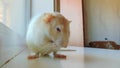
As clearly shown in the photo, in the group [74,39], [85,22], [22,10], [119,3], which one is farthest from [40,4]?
[119,3]

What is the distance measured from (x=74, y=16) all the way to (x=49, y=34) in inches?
70.0

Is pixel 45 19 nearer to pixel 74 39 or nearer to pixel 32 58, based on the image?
pixel 32 58

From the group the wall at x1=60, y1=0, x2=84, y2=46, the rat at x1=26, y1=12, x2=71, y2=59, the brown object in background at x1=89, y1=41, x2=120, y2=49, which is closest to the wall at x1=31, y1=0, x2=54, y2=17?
the wall at x1=60, y1=0, x2=84, y2=46

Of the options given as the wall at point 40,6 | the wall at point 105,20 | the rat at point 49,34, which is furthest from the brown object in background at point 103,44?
the rat at point 49,34

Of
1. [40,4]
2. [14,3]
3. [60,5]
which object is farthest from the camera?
[60,5]

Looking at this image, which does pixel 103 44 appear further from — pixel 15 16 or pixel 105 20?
pixel 15 16

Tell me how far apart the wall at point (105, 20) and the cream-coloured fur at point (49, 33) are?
223cm

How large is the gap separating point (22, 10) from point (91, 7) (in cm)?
144

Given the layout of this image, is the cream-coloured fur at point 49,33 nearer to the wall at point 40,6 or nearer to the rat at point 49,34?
the rat at point 49,34

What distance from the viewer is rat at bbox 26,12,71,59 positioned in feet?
1.87

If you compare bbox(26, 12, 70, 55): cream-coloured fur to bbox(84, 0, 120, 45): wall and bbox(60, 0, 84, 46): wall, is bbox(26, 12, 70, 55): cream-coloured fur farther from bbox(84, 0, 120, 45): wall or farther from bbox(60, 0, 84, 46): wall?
bbox(84, 0, 120, 45): wall

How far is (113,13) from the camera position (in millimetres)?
2826

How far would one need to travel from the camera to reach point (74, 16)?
2330mm

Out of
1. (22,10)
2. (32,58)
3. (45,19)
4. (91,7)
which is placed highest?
(91,7)
